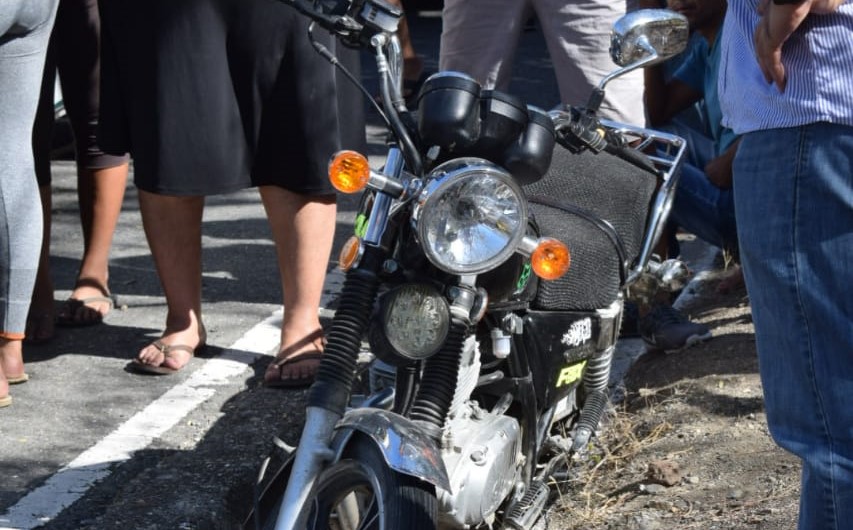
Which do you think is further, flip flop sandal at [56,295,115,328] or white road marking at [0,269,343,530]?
flip flop sandal at [56,295,115,328]

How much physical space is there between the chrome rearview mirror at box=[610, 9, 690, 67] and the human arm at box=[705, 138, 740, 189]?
166cm

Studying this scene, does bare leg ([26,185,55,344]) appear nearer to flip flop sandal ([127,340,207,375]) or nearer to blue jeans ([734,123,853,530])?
flip flop sandal ([127,340,207,375])

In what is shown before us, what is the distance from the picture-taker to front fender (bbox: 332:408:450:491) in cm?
261

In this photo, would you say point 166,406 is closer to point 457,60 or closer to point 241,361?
point 241,361

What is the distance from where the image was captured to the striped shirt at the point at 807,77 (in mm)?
2314

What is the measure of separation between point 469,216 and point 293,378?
1691 millimetres

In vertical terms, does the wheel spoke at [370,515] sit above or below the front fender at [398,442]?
below

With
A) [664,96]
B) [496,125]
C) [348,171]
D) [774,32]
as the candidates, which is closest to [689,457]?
[496,125]

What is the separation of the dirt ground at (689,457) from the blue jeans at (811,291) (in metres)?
0.91

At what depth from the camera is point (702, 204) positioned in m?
5.01

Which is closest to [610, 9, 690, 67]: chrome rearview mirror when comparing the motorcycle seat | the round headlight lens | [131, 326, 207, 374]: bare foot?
the motorcycle seat

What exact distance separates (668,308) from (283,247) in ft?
4.46

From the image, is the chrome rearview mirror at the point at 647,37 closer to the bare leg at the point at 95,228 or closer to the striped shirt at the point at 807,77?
the striped shirt at the point at 807,77

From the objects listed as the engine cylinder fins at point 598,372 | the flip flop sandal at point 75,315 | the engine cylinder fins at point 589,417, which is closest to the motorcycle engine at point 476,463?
the engine cylinder fins at point 589,417
